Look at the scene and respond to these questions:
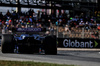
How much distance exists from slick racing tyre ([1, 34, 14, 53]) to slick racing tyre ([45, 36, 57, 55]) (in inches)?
74.9

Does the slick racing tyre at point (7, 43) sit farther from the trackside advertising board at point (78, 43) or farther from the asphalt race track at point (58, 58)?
the trackside advertising board at point (78, 43)

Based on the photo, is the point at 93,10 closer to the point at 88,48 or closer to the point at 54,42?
the point at 88,48

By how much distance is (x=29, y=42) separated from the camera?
1426 centimetres

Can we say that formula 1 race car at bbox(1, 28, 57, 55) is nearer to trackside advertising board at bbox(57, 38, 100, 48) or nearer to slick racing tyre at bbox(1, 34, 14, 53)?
slick racing tyre at bbox(1, 34, 14, 53)

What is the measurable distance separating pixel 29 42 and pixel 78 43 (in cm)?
788

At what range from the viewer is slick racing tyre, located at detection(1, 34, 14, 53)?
45.8ft

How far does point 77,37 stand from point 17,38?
25.6 feet

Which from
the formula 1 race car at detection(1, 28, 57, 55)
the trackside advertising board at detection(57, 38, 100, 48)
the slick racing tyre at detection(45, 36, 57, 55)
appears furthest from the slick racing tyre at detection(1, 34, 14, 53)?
the trackside advertising board at detection(57, 38, 100, 48)

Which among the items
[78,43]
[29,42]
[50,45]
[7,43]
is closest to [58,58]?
[50,45]

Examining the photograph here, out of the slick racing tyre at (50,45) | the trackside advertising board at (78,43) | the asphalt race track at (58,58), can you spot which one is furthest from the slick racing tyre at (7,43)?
the trackside advertising board at (78,43)

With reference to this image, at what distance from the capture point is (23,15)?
90.1 feet

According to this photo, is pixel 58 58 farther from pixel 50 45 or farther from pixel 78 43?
pixel 78 43

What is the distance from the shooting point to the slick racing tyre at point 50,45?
13.9 meters

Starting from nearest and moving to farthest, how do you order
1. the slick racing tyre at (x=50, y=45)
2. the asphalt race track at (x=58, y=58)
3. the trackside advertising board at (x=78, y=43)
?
1. the asphalt race track at (x=58, y=58)
2. the slick racing tyre at (x=50, y=45)
3. the trackside advertising board at (x=78, y=43)
